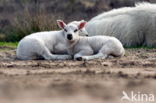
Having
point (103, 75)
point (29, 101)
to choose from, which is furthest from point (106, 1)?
point (29, 101)

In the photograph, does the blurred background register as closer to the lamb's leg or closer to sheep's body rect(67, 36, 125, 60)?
sheep's body rect(67, 36, 125, 60)

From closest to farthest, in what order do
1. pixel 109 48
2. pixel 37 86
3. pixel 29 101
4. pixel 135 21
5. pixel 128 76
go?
pixel 29 101, pixel 37 86, pixel 128 76, pixel 109 48, pixel 135 21

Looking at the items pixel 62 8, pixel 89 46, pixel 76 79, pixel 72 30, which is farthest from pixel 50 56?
pixel 62 8

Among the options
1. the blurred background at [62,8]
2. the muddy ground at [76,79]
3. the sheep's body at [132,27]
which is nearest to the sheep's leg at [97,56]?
the muddy ground at [76,79]

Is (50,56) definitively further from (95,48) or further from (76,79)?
(76,79)

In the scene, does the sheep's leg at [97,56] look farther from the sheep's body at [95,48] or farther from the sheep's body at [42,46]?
the sheep's body at [42,46]

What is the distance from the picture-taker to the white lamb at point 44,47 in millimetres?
11070

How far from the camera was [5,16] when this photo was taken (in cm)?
3097

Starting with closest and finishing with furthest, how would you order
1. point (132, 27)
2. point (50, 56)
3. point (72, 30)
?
point (72, 30) < point (50, 56) < point (132, 27)

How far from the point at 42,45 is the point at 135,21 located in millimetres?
4665

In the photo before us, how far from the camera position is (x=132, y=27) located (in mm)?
14805

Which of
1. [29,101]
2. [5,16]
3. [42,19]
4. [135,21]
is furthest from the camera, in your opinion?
[5,16]

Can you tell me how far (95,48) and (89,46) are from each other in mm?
149

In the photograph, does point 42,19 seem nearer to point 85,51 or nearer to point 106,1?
point 85,51
